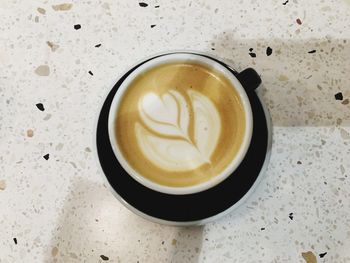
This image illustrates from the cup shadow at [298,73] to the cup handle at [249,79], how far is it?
0.05 meters

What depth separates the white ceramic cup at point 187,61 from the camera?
54cm

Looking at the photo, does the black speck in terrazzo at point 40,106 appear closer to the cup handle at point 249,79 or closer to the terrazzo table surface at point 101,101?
the terrazzo table surface at point 101,101

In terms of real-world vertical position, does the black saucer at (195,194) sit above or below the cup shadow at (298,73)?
below

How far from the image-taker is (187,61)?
0.62m

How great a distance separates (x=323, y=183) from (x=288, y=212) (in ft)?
→ 0.23

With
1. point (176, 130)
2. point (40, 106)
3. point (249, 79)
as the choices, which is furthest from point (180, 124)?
point (40, 106)

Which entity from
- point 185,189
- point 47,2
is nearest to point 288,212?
point 185,189

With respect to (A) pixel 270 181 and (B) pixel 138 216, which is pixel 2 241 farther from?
(A) pixel 270 181

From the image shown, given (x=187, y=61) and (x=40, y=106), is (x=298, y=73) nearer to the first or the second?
(x=187, y=61)

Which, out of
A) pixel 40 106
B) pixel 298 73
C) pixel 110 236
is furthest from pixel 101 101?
pixel 298 73

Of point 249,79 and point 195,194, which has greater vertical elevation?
point 249,79

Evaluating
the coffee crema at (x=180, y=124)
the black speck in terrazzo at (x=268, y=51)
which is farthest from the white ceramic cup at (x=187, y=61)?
the black speck in terrazzo at (x=268, y=51)

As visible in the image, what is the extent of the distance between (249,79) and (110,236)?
0.31 metres

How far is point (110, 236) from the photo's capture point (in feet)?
1.98
